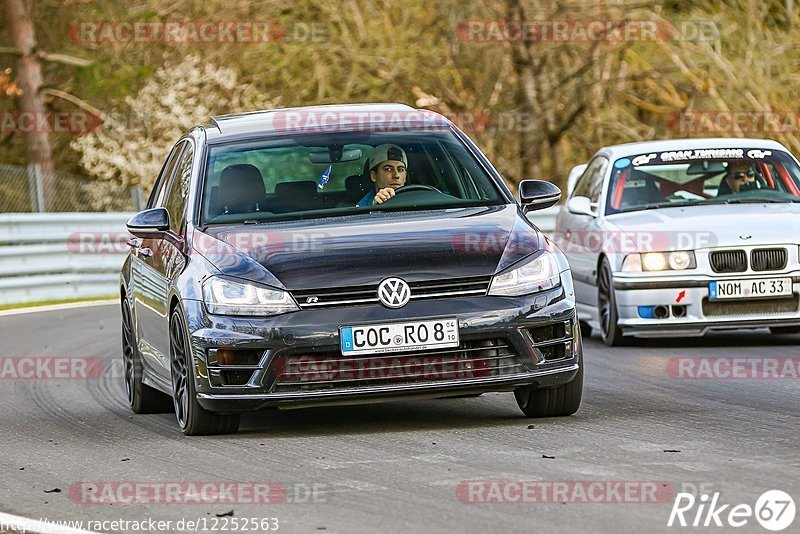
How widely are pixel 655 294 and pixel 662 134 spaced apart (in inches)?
752

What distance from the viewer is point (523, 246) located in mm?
8148

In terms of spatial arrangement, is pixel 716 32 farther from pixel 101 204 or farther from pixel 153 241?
pixel 153 241

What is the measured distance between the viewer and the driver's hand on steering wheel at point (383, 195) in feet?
29.4

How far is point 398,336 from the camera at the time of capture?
7.80 meters

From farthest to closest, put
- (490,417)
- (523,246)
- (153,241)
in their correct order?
(153,241), (490,417), (523,246)

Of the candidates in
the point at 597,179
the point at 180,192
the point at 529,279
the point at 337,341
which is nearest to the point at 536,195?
the point at 529,279

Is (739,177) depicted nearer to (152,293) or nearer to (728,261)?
(728,261)

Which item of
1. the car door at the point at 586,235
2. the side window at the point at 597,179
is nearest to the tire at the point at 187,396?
Result: the car door at the point at 586,235

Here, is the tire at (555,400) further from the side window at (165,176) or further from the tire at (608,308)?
the tire at (608,308)

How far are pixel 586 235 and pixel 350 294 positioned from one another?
638 centimetres

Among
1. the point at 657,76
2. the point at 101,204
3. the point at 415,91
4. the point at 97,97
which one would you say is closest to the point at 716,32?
the point at 657,76

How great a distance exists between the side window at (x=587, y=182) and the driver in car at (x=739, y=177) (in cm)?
138

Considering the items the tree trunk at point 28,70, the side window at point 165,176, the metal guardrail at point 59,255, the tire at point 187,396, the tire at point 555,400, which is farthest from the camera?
the tree trunk at point 28,70

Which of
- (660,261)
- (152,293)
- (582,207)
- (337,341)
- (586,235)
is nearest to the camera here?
(337,341)
